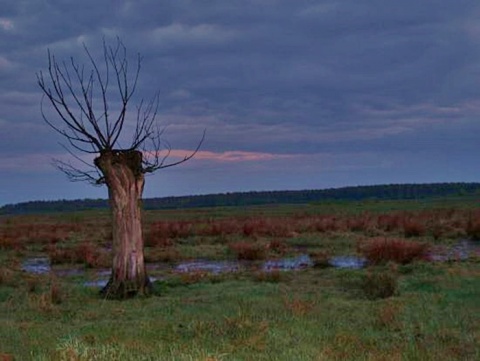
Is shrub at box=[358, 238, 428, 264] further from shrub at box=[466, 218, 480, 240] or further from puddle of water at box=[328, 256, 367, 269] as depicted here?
shrub at box=[466, 218, 480, 240]

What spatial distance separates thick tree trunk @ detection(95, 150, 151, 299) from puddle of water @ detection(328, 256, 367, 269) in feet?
23.5

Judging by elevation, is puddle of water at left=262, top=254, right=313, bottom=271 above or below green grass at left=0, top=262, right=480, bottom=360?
below

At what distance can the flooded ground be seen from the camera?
65.7ft

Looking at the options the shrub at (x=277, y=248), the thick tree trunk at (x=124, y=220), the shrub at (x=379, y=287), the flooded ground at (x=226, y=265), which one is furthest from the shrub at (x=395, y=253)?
the thick tree trunk at (x=124, y=220)

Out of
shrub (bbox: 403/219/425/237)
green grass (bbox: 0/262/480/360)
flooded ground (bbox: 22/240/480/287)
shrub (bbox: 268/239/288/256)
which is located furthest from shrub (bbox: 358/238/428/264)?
shrub (bbox: 403/219/425/237)

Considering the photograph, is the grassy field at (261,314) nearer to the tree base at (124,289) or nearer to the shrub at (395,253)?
the shrub at (395,253)

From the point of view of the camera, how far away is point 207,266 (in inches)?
866

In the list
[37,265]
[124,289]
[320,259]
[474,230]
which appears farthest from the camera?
[474,230]

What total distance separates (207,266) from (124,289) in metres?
7.61

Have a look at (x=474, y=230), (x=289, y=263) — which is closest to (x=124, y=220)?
(x=289, y=263)

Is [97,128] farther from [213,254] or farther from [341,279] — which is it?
[213,254]

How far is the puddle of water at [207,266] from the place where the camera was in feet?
67.9

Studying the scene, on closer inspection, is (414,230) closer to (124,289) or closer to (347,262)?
(347,262)

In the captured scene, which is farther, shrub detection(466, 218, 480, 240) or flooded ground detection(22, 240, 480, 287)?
shrub detection(466, 218, 480, 240)
